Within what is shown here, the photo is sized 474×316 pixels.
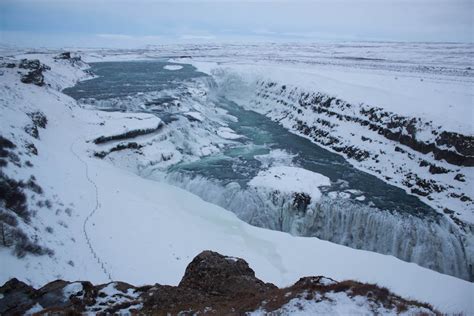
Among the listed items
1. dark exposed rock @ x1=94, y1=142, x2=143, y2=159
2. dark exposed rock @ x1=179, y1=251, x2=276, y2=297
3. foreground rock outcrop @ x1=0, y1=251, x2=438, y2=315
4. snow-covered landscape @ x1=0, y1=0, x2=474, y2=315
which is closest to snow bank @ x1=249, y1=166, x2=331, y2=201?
snow-covered landscape @ x1=0, y1=0, x2=474, y2=315

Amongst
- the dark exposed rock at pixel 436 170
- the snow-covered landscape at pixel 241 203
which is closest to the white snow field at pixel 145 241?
the snow-covered landscape at pixel 241 203

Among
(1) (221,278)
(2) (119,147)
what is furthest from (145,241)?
(2) (119,147)

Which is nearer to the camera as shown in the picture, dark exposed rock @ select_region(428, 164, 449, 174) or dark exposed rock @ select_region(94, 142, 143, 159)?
dark exposed rock @ select_region(428, 164, 449, 174)

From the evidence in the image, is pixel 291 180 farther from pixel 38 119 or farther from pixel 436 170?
pixel 38 119

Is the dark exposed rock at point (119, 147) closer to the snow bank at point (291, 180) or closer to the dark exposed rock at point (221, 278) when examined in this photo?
the snow bank at point (291, 180)

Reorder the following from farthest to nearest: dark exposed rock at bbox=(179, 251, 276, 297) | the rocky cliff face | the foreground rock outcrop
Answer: the rocky cliff face → dark exposed rock at bbox=(179, 251, 276, 297) → the foreground rock outcrop

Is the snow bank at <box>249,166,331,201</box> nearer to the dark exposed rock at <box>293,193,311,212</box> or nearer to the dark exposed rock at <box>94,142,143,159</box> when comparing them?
the dark exposed rock at <box>293,193,311,212</box>
